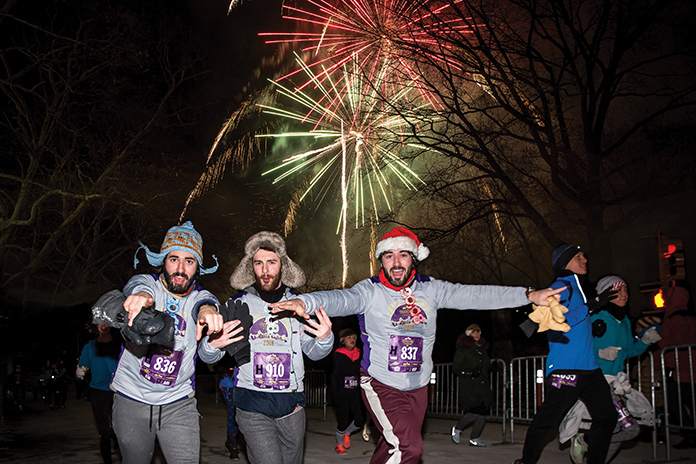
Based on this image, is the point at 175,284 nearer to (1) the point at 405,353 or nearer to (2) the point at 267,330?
(2) the point at 267,330

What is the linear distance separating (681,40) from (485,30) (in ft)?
16.5

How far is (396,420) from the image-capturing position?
479 cm

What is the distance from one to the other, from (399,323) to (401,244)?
0.70m

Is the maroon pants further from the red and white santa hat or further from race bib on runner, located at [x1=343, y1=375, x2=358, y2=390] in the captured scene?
race bib on runner, located at [x1=343, y1=375, x2=358, y2=390]

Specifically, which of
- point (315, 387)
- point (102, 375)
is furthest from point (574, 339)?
point (315, 387)

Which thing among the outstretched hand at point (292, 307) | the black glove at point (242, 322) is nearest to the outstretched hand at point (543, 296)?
the outstretched hand at point (292, 307)

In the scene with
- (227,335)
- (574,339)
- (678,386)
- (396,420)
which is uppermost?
(574,339)

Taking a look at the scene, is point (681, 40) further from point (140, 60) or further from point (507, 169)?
point (140, 60)

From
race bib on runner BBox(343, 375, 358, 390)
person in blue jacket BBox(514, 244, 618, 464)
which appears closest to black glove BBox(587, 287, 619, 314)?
person in blue jacket BBox(514, 244, 618, 464)

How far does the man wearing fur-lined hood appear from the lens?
4.46 meters

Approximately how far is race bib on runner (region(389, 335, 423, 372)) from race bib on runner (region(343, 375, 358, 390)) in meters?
5.36

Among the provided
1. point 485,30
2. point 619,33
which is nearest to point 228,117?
point 485,30

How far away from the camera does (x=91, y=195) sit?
18.7 m

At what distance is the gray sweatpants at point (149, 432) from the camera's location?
433 centimetres
